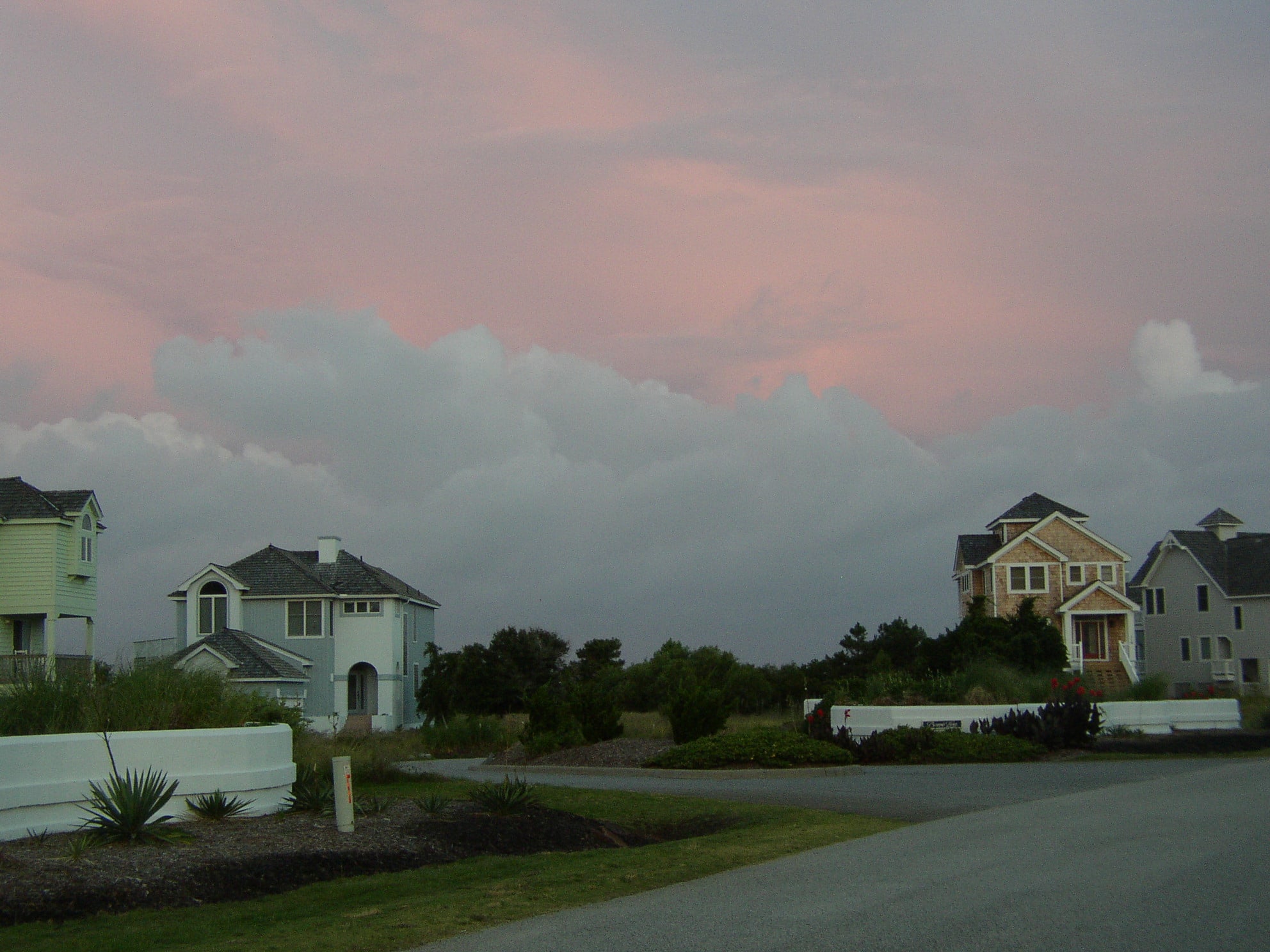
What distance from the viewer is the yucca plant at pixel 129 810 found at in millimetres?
11461

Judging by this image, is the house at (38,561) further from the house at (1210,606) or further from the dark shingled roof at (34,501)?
the house at (1210,606)

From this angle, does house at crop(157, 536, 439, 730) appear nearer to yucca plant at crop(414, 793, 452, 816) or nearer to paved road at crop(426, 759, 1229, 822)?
paved road at crop(426, 759, 1229, 822)

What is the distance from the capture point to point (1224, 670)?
5562 cm

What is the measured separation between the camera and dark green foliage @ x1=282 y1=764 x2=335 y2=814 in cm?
1390

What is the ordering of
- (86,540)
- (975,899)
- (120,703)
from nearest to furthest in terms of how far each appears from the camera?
(975,899)
(120,703)
(86,540)

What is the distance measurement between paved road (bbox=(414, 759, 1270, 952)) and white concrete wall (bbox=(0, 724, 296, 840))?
5944mm

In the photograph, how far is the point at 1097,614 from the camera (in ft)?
177

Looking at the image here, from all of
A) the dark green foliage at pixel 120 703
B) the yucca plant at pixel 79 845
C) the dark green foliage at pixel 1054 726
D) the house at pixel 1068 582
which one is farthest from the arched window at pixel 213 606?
the yucca plant at pixel 79 845

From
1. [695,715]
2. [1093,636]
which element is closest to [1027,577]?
[1093,636]

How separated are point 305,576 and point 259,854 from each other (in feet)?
137

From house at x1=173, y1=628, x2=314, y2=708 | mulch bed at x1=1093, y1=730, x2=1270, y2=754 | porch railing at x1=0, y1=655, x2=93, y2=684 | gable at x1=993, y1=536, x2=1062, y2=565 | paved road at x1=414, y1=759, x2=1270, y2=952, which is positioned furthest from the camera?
gable at x1=993, y1=536, x2=1062, y2=565

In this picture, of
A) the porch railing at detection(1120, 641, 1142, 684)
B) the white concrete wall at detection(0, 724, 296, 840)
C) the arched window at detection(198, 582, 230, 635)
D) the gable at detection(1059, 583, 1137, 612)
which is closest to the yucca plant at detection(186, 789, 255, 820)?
the white concrete wall at detection(0, 724, 296, 840)

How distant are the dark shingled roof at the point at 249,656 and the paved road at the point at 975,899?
36.3 meters

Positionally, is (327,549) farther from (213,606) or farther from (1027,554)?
(1027,554)
